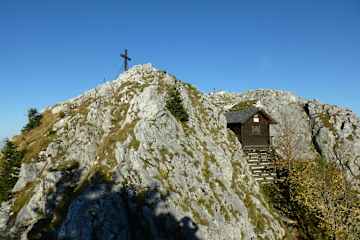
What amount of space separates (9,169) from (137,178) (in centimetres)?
1920

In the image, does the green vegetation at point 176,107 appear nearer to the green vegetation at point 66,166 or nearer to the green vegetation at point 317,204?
the green vegetation at point 66,166

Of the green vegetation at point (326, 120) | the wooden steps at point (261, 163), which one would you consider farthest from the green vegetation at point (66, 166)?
the green vegetation at point (326, 120)

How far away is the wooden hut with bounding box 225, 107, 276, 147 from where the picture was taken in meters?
53.1

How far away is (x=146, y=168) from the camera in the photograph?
3384cm

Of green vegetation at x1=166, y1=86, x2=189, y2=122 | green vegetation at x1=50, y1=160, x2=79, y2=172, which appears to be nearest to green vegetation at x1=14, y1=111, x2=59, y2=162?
green vegetation at x1=50, y1=160, x2=79, y2=172

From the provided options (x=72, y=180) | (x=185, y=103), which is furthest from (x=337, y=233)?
(x=72, y=180)

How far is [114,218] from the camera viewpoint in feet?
96.9

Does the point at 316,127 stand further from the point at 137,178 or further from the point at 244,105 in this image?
the point at 137,178

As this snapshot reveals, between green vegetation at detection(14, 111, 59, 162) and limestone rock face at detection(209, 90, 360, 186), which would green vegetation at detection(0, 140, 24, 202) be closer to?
green vegetation at detection(14, 111, 59, 162)

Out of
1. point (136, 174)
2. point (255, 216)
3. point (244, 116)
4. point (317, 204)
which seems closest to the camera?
point (136, 174)

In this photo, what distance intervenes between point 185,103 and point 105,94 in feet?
43.1

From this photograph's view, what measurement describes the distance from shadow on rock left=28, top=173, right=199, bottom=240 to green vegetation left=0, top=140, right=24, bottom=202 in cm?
892

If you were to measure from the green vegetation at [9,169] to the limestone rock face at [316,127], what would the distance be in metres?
41.4

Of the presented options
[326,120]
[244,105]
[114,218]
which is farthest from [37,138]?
[326,120]
